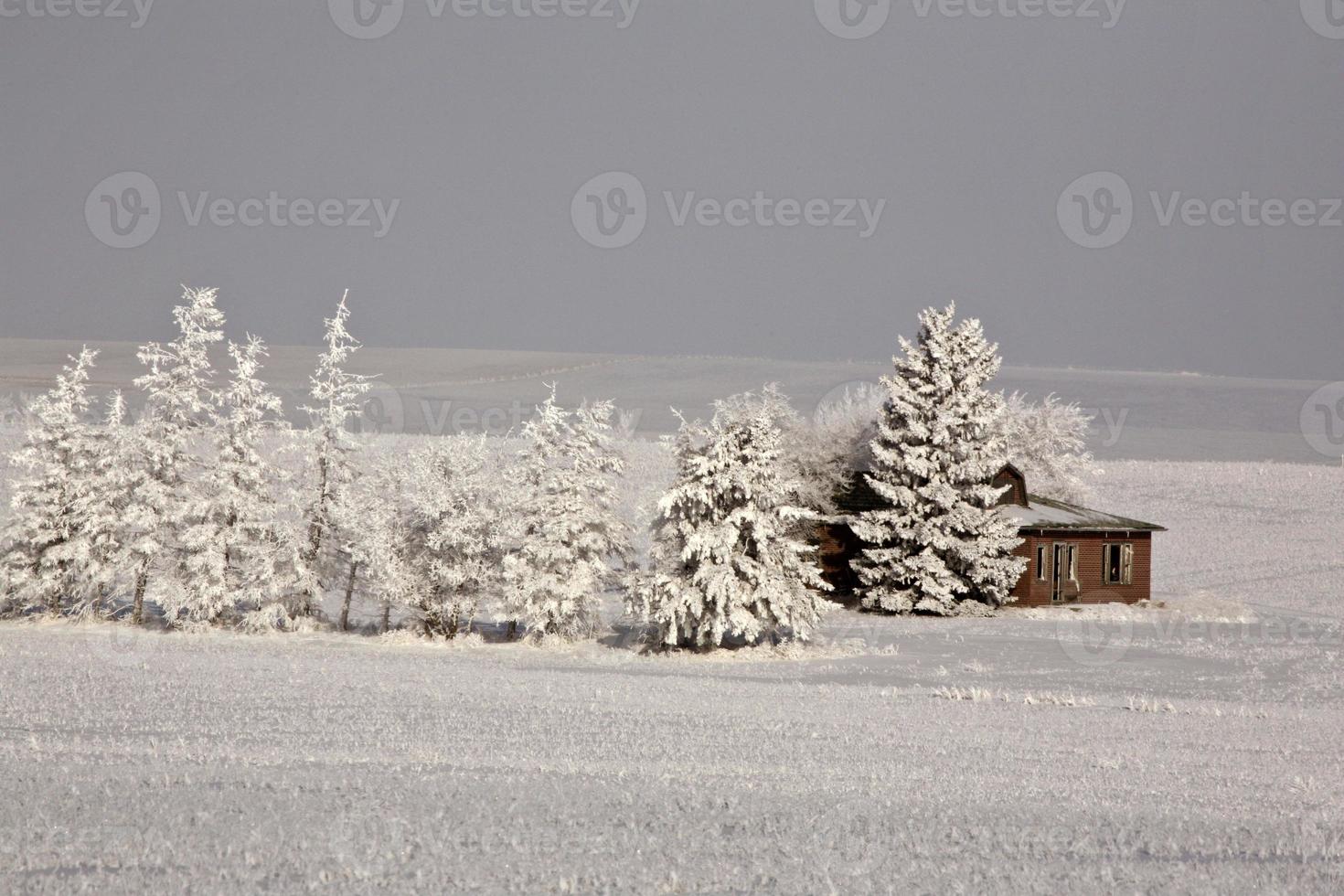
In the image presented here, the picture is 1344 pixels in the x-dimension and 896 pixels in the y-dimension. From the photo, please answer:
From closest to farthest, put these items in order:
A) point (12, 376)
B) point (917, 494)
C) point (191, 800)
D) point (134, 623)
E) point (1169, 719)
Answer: point (191, 800) → point (1169, 719) → point (134, 623) → point (917, 494) → point (12, 376)

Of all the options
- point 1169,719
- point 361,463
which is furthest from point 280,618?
point 1169,719

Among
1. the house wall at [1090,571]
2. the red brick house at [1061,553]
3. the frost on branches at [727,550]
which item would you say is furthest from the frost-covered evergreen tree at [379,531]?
the house wall at [1090,571]

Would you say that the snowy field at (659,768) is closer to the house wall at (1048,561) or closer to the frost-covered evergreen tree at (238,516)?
the frost-covered evergreen tree at (238,516)

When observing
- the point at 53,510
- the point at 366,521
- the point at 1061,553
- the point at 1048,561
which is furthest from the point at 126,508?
the point at 1061,553

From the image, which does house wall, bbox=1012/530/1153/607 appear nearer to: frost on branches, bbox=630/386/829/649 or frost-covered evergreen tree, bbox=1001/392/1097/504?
frost-covered evergreen tree, bbox=1001/392/1097/504

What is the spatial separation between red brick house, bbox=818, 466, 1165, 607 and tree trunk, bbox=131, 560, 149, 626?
2673 cm

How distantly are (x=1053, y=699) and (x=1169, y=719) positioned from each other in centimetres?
333

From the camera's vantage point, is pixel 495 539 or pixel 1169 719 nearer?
pixel 1169 719

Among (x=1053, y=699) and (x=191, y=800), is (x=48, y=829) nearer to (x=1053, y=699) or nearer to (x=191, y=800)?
(x=191, y=800)

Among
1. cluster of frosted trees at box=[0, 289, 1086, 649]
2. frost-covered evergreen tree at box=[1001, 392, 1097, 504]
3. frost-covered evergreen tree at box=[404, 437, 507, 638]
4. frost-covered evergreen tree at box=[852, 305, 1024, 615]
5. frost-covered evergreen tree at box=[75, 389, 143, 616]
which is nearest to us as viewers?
cluster of frosted trees at box=[0, 289, 1086, 649]

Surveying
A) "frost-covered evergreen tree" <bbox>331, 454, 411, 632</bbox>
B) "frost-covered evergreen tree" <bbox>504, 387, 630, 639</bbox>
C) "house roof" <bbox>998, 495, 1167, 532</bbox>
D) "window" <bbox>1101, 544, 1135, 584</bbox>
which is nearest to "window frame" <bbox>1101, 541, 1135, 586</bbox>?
"window" <bbox>1101, 544, 1135, 584</bbox>

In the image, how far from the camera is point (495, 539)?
127 feet

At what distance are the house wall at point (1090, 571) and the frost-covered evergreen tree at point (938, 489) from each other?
1.58 meters

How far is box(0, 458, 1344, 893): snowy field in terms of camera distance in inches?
410
